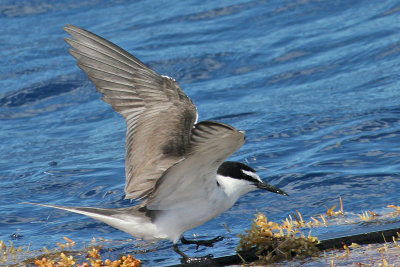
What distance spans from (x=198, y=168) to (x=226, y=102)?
6.39m

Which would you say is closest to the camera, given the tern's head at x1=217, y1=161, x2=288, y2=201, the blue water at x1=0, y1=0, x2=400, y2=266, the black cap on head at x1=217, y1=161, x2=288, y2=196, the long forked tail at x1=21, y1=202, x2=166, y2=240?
the long forked tail at x1=21, y1=202, x2=166, y2=240

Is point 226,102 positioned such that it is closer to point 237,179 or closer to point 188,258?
A: point 237,179

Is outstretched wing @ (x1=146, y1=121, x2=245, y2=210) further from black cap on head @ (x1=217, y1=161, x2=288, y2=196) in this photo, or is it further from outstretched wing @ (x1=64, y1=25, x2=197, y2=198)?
black cap on head @ (x1=217, y1=161, x2=288, y2=196)

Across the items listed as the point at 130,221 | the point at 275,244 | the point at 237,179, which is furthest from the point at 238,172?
the point at 130,221

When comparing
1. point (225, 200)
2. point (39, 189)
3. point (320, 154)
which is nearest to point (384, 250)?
point (225, 200)

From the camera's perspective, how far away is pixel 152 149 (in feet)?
19.1

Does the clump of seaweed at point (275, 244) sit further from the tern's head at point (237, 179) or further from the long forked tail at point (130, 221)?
the long forked tail at point (130, 221)

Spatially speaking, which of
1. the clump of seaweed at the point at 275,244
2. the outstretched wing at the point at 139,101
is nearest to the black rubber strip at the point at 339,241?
the clump of seaweed at the point at 275,244

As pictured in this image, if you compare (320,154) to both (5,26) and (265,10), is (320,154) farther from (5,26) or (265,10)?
(5,26)

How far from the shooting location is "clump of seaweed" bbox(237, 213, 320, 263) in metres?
5.56

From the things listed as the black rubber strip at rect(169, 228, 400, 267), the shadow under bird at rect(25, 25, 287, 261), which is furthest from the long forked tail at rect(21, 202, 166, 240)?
the black rubber strip at rect(169, 228, 400, 267)

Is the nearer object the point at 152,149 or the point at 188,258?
the point at 152,149

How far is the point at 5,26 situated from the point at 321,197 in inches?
378

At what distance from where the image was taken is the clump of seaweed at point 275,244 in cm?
556
